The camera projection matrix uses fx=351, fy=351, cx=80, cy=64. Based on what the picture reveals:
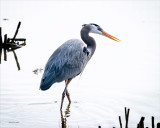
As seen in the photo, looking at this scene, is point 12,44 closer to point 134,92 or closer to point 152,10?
point 134,92

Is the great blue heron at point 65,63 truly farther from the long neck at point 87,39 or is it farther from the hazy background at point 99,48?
the hazy background at point 99,48

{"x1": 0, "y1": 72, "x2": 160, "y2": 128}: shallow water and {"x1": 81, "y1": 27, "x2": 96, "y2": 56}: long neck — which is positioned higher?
{"x1": 81, "y1": 27, "x2": 96, "y2": 56}: long neck

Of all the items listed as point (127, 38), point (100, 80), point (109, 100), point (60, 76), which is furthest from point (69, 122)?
point (127, 38)

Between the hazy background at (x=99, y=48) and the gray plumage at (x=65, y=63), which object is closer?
the gray plumage at (x=65, y=63)

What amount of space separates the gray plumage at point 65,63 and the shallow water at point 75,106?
22.6 inches

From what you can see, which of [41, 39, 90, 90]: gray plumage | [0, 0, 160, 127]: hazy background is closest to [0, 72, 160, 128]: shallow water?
[0, 0, 160, 127]: hazy background

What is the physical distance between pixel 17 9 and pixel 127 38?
10856mm

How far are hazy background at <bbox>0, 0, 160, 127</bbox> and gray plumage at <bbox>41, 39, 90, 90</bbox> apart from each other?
1090 mm

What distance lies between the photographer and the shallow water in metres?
5.29

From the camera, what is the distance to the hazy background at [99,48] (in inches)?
→ 304

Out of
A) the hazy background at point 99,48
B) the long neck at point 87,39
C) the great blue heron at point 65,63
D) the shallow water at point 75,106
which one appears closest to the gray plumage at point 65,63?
the great blue heron at point 65,63

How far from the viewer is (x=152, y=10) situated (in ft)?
74.4

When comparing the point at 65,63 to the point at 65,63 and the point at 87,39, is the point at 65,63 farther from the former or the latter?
the point at 87,39

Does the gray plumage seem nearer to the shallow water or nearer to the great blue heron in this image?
the great blue heron
